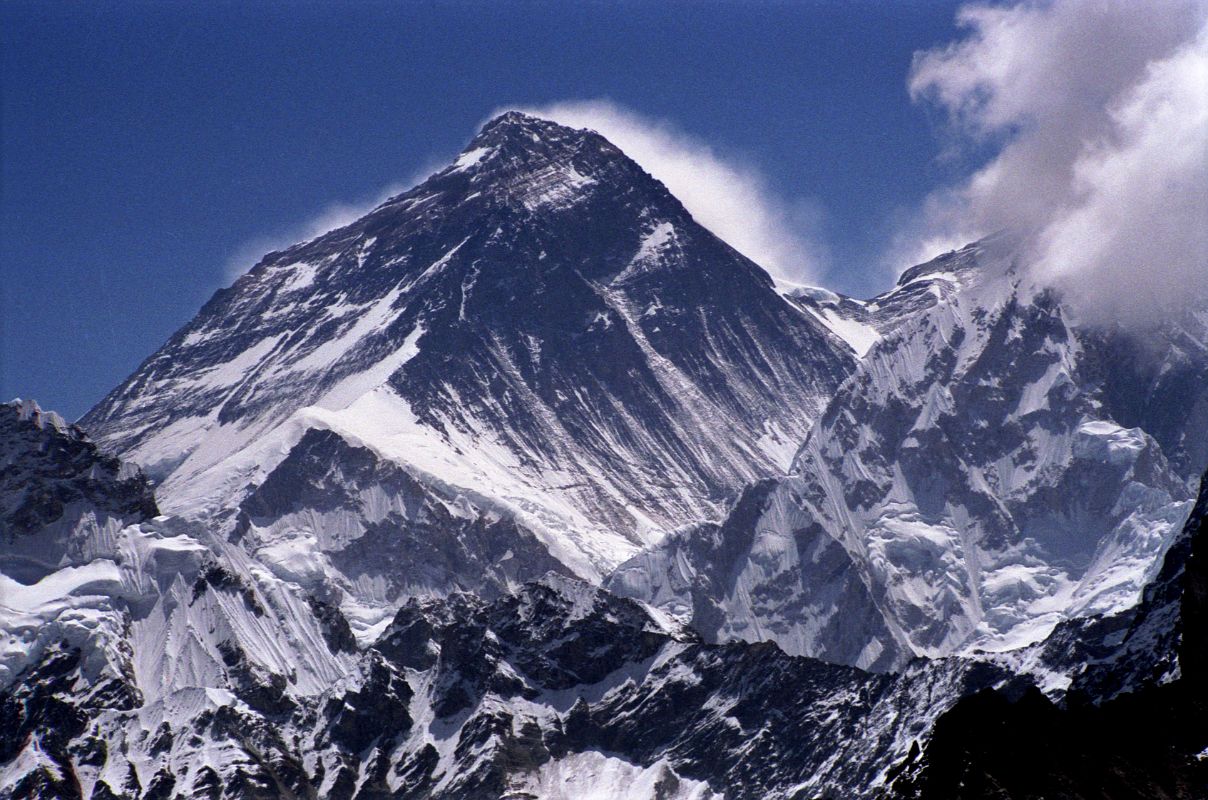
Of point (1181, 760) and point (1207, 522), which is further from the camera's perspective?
point (1207, 522)

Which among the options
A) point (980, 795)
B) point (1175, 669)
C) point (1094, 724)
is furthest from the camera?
point (1175, 669)

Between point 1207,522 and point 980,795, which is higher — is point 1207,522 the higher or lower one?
the higher one

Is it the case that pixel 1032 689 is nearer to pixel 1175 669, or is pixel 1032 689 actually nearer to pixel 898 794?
pixel 898 794

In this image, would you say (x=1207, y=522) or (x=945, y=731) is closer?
(x=945, y=731)

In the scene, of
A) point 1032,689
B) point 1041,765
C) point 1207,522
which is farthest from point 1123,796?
point 1207,522

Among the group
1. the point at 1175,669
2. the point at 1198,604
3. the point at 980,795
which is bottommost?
the point at 980,795

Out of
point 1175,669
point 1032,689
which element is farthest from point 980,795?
point 1175,669

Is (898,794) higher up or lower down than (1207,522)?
lower down

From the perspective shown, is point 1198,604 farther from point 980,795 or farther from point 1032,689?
point 980,795

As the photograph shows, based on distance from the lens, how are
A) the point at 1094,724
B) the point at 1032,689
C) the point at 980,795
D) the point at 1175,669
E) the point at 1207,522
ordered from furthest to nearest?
the point at 1175,669, the point at 1207,522, the point at 1032,689, the point at 1094,724, the point at 980,795
